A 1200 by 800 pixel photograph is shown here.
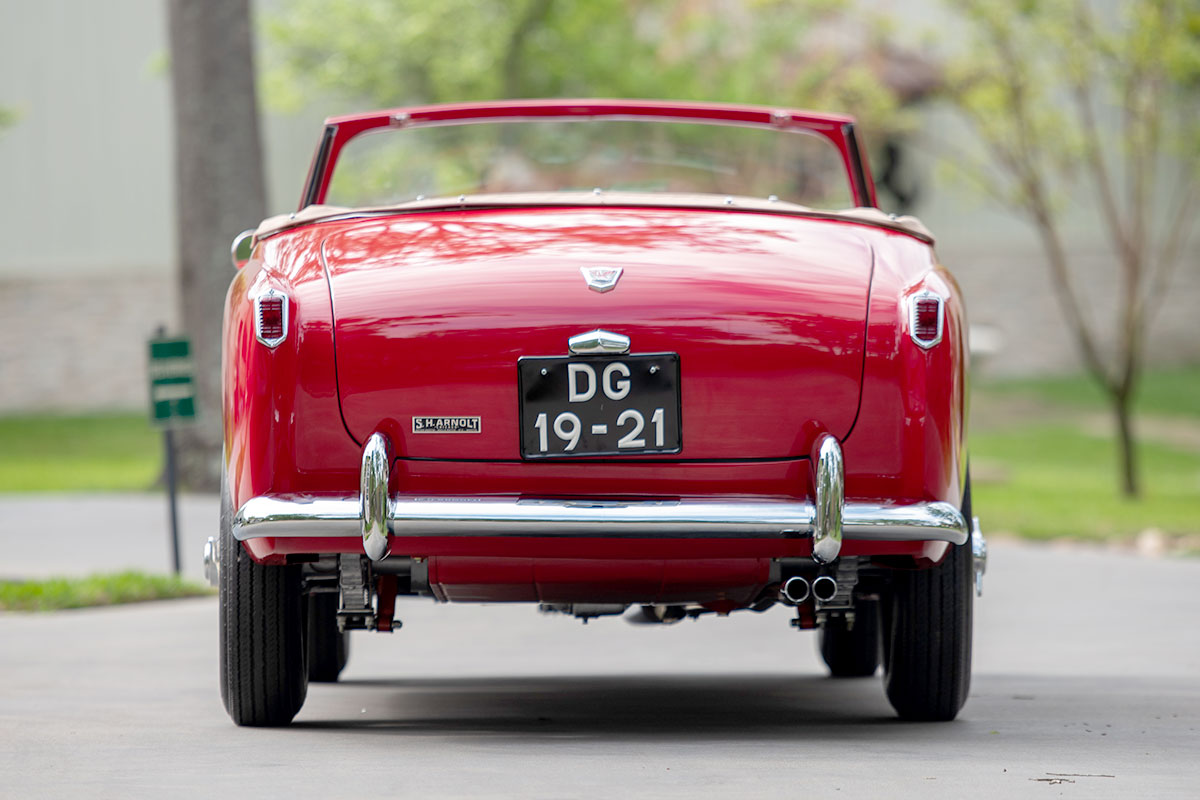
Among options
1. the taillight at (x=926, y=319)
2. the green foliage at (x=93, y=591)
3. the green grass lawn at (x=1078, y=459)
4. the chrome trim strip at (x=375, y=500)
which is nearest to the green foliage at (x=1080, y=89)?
the green grass lawn at (x=1078, y=459)

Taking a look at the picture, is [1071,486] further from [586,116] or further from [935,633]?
[935,633]

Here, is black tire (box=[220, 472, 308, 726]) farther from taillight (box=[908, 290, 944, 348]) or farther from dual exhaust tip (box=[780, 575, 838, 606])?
taillight (box=[908, 290, 944, 348])

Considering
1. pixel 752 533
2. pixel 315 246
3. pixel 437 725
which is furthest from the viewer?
pixel 437 725

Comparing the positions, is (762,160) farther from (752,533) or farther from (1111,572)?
Answer: (1111,572)

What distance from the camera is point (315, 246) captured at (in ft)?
14.3

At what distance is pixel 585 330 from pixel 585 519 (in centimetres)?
A: 42

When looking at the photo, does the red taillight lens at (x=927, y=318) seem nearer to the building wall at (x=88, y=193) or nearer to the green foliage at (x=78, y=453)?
the green foliage at (x=78, y=453)

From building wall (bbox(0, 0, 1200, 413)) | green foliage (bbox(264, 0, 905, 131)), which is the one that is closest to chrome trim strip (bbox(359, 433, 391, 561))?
green foliage (bbox(264, 0, 905, 131))

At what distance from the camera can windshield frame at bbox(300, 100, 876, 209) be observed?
536cm

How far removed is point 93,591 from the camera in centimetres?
914

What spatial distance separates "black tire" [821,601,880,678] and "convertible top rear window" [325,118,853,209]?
1.42 metres

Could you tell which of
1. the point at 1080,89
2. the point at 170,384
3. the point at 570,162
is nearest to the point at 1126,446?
the point at 1080,89

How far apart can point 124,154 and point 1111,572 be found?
70.7 feet

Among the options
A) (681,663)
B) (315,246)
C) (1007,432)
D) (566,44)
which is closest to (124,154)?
(566,44)
